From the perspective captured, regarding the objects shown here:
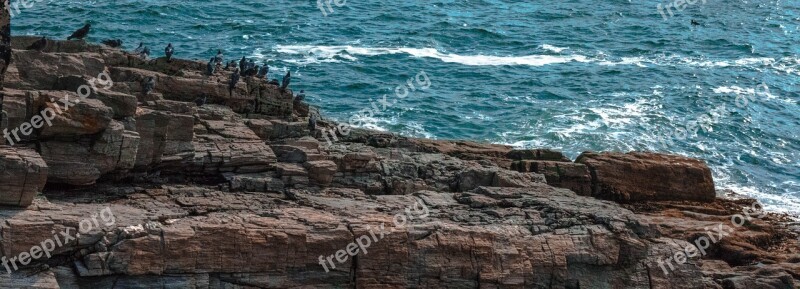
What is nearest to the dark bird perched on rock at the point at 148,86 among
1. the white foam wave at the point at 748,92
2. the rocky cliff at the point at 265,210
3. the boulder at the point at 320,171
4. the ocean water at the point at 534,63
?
the rocky cliff at the point at 265,210

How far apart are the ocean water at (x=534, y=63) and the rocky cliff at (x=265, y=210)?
21579 mm

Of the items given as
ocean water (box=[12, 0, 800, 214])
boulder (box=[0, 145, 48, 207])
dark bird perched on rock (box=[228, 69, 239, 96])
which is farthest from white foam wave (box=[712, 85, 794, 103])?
boulder (box=[0, 145, 48, 207])

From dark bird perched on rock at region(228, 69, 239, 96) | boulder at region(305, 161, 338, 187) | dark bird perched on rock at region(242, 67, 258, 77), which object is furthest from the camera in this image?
dark bird perched on rock at region(242, 67, 258, 77)

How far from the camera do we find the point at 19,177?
2859cm

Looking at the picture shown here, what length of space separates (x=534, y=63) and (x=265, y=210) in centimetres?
5515

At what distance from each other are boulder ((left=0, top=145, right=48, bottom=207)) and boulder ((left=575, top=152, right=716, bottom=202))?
24497 mm

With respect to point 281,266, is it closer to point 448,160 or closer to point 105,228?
point 105,228

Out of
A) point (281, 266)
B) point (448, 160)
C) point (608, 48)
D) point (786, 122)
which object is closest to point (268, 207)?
point (281, 266)

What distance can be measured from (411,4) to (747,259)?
222 feet

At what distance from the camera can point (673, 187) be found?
4762 cm

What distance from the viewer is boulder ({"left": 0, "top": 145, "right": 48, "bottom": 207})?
2848 centimetres

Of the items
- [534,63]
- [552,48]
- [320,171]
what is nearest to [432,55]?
[534,63]

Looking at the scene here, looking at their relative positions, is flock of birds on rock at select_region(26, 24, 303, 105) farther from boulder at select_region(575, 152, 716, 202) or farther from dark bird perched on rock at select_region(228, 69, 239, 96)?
boulder at select_region(575, 152, 716, 202)

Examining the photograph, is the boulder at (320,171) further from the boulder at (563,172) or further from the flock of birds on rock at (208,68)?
the boulder at (563,172)
